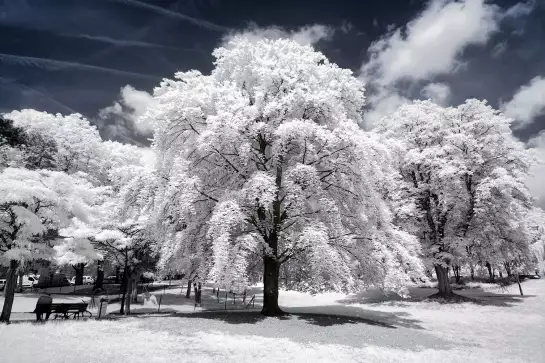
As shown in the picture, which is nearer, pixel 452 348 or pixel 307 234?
pixel 452 348

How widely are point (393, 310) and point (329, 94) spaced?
1563 cm

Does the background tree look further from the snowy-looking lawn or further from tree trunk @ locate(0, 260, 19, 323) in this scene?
the snowy-looking lawn

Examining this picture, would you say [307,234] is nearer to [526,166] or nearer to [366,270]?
[366,270]

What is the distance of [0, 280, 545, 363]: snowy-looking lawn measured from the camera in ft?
29.4

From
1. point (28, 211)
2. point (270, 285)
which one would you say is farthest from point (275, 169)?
point (28, 211)

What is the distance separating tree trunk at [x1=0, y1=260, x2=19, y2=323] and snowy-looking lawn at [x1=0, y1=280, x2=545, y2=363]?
1329 mm

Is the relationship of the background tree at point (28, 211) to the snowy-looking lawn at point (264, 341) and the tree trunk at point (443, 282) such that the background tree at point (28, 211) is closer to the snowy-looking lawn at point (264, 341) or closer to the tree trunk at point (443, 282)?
the snowy-looking lawn at point (264, 341)

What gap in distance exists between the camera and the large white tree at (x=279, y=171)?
1373cm

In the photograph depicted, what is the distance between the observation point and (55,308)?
14203mm

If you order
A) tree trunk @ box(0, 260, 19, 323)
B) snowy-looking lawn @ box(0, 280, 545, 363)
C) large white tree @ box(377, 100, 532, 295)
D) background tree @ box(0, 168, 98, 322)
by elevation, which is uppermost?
large white tree @ box(377, 100, 532, 295)

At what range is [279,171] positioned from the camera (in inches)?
634

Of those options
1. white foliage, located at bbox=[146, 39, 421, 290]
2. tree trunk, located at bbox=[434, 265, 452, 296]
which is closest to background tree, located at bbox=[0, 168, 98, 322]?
white foliage, located at bbox=[146, 39, 421, 290]

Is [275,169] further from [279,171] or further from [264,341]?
[264,341]

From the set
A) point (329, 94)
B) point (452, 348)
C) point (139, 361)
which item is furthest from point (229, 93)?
point (452, 348)
